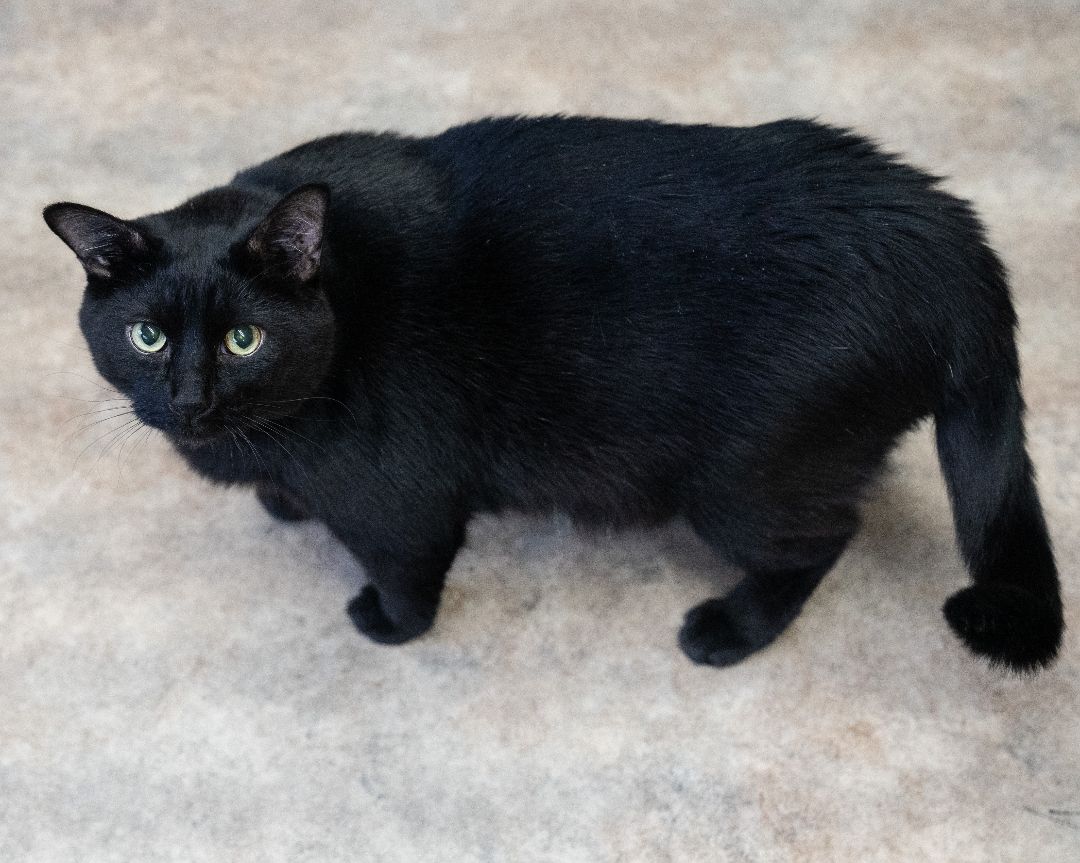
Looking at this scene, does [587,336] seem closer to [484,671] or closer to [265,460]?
[265,460]

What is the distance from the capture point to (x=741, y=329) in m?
1.53

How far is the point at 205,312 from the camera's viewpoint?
1.44m

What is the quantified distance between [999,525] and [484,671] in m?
0.80

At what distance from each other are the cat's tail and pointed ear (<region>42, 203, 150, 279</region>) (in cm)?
109

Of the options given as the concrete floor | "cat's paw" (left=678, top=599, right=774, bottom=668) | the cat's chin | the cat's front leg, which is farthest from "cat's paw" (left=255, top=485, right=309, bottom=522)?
"cat's paw" (left=678, top=599, right=774, bottom=668)

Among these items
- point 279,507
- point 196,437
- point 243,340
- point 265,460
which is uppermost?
point 243,340

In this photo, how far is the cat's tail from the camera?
1541mm

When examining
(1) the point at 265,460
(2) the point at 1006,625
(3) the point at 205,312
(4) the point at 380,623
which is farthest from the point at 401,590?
(2) the point at 1006,625

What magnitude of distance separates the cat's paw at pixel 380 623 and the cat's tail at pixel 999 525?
79cm

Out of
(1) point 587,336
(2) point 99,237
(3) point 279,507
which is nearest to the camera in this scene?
(2) point 99,237

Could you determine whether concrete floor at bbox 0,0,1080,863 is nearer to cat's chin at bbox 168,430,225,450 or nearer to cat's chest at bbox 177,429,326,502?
cat's chest at bbox 177,429,326,502

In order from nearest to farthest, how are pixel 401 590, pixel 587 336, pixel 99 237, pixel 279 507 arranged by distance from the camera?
1. pixel 99 237
2. pixel 587 336
3. pixel 401 590
4. pixel 279 507

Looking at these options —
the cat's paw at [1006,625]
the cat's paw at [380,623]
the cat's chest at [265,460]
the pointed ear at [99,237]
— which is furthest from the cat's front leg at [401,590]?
the cat's paw at [1006,625]

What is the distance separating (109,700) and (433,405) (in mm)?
704
